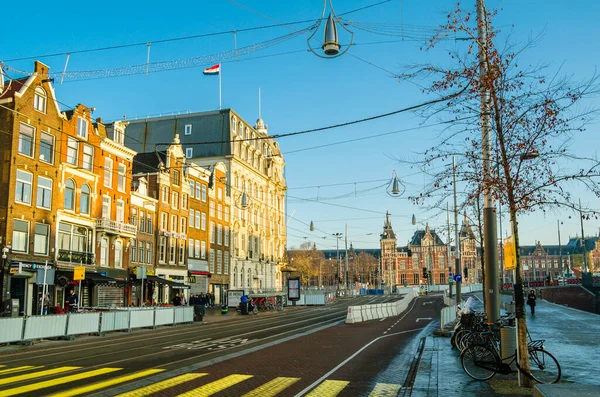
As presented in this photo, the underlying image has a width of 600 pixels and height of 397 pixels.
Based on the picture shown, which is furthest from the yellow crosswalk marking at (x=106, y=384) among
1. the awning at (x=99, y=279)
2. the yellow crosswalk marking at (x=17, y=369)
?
the awning at (x=99, y=279)

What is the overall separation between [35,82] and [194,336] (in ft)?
65.6

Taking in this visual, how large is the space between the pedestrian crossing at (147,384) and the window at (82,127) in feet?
90.2

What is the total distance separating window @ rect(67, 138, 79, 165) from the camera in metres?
36.8

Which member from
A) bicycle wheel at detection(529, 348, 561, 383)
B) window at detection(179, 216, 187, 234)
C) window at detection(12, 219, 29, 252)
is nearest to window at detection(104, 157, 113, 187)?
window at detection(12, 219, 29, 252)

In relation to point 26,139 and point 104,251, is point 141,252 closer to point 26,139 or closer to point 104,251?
point 104,251

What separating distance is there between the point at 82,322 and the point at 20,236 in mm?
11950

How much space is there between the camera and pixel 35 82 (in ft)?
111

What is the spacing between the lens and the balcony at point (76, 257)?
3531 cm

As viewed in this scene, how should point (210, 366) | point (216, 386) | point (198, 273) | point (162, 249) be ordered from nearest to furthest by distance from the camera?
point (216, 386) → point (210, 366) → point (162, 249) → point (198, 273)

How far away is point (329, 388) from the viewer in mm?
10820

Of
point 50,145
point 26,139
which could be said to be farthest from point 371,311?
point 26,139

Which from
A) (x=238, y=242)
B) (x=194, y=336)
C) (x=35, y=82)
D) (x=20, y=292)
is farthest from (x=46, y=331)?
(x=238, y=242)

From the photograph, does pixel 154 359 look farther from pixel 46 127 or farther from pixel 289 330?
pixel 46 127

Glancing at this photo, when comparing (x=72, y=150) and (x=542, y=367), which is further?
(x=72, y=150)
